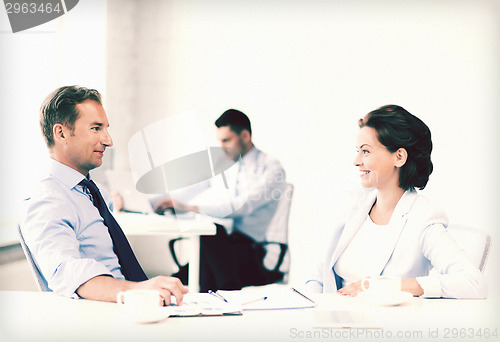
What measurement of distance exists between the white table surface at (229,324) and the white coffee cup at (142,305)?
0.02 meters

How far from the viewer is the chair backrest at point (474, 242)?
1518 millimetres

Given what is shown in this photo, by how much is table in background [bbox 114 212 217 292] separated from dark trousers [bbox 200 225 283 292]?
0.36 feet

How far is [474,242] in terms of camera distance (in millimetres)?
1550

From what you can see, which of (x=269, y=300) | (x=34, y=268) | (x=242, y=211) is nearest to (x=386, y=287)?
(x=269, y=300)

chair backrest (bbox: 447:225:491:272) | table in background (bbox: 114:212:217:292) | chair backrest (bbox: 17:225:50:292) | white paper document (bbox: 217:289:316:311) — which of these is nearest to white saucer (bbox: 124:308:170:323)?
white paper document (bbox: 217:289:316:311)

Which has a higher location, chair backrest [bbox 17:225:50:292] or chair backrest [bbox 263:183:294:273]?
chair backrest [bbox 17:225:50:292]

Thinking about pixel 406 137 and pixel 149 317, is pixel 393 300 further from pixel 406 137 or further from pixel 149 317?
pixel 406 137

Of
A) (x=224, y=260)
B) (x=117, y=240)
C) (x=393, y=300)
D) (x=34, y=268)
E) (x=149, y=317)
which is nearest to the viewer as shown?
(x=149, y=317)

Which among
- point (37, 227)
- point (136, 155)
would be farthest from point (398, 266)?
point (136, 155)

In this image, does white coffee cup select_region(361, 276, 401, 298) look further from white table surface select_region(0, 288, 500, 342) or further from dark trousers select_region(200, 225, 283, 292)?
dark trousers select_region(200, 225, 283, 292)

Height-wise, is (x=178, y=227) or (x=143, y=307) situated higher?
(x=143, y=307)

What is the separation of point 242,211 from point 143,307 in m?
2.09

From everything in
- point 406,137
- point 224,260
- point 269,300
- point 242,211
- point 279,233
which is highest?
point 406,137

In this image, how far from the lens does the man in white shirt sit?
2850mm
